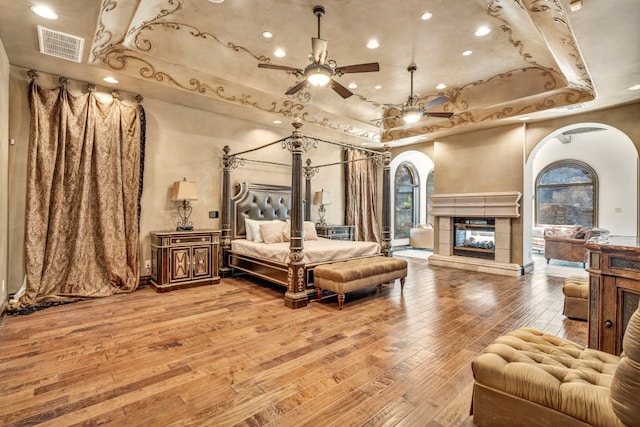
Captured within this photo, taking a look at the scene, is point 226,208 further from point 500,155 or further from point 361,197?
point 500,155

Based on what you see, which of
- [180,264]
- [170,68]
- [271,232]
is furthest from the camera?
[271,232]

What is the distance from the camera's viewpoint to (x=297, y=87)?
4.05m

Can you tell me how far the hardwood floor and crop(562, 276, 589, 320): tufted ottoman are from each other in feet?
0.34

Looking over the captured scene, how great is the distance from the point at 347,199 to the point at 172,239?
4.56 metres

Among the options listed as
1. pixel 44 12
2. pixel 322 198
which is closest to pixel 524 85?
pixel 322 198

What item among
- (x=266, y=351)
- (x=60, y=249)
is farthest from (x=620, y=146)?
(x=60, y=249)

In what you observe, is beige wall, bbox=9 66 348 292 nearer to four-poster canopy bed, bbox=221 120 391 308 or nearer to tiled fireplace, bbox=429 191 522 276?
four-poster canopy bed, bbox=221 120 391 308

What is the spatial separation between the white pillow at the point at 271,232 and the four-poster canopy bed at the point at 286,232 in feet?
0.06

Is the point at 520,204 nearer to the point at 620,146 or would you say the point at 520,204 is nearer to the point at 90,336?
the point at 620,146

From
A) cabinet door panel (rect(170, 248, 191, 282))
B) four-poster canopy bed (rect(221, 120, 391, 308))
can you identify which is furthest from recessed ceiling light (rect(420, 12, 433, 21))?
cabinet door panel (rect(170, 248, 191, 282))

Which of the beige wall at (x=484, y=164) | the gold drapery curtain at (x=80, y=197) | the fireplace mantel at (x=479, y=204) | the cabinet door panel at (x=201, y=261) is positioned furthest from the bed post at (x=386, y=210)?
the gold drapery curtain at (x=80, y=197)

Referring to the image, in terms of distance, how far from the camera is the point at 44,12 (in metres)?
3.00

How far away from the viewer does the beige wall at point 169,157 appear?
3.98 meters

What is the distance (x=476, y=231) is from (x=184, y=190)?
20.1 feet
